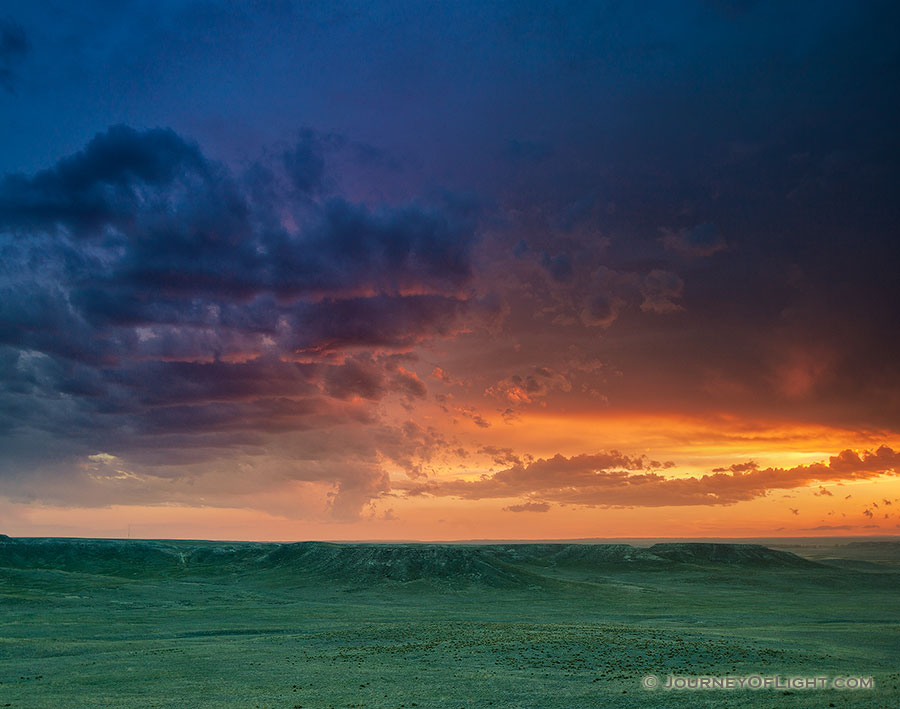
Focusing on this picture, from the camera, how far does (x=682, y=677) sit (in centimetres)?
4859

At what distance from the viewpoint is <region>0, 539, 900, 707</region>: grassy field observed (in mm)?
45906

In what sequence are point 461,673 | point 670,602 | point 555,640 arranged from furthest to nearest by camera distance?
point 670,602 < point 555,640 < point 461,673

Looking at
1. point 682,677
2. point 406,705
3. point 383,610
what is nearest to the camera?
point 406,705

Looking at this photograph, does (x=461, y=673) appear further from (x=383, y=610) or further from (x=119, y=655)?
(x=383, y=610)

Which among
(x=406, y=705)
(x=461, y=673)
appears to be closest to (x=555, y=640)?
(x=461, y=673)

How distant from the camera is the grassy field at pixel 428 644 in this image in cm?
4591

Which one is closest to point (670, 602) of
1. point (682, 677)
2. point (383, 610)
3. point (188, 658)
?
point (383, 610)

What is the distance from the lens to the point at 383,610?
11512 centimetres

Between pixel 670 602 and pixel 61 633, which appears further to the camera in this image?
pixel 670 602

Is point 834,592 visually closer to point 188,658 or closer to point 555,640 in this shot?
point 555,640

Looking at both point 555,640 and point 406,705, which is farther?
point 555,640

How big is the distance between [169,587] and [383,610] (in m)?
65.7

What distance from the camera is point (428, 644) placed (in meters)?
68.7

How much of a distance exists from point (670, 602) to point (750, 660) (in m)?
79.0
